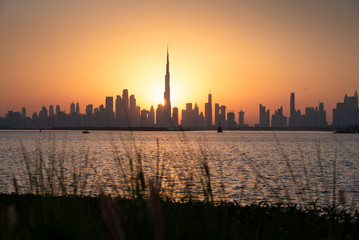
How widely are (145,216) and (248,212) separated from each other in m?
6.29

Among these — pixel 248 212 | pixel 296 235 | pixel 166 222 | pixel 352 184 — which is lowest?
pixel 352 184

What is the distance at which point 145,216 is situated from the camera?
350 centimetres

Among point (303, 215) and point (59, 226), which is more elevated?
point (59, 226)

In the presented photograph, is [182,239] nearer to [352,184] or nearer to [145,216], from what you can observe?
[145,216]

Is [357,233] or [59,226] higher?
[59,226]

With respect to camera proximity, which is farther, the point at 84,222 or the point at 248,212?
the point at 248,212

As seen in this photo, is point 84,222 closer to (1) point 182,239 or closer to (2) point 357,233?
(1) point 182,239

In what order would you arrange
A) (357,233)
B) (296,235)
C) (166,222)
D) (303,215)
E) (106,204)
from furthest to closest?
(303,215) → (357,233) → (296,235) → (166,222) → (106,204)

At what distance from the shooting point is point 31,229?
3832mm

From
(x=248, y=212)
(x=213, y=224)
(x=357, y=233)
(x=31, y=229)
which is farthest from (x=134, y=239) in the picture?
(x=248, y=212)

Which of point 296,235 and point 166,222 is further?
point 296,235

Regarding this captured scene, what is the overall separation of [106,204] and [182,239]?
2.63m

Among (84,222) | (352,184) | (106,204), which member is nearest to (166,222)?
(84,222)

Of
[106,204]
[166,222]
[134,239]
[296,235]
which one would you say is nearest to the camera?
[106,204]
